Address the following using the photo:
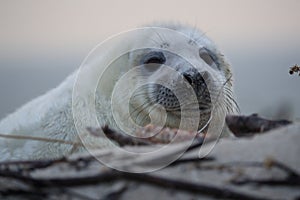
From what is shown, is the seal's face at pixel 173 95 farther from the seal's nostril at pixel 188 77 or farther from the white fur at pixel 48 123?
the white fur at pixel 48 123

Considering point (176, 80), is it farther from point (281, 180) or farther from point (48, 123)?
point (281, 180)

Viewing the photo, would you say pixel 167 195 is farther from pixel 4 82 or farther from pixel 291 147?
pixel 4 82

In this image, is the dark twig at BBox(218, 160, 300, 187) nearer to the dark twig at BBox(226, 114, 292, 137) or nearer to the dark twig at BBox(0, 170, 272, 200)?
the dark twig at BBox(0, 170, 272, 200)

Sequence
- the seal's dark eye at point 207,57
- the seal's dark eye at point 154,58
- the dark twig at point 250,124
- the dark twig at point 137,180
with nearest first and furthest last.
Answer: the dark twig at point 137,180
the dark twig at point 250,124
the seal's dark eye at point 154,58
the seal's dark eye at point 207,57

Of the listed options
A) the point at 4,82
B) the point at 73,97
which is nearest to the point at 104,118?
the point at 73,97

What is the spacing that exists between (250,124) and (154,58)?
1976 millimetres

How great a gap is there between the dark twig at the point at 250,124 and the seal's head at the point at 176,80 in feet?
3.39

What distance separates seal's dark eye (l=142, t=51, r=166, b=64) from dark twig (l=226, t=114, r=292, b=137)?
5.99 feet

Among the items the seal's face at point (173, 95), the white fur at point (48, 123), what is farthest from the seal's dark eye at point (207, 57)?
the seal's face at point (173, 95)

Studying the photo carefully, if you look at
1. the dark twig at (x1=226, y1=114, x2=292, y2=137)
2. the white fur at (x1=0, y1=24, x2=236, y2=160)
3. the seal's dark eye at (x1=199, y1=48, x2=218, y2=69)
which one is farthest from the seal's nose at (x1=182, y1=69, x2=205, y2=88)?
the dark twig at (x1=226, y1=114, x2=292, y2=137)

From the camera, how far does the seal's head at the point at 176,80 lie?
5.16 metres

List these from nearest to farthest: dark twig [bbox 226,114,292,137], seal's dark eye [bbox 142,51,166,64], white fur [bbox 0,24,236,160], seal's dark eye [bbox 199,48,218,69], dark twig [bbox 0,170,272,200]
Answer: dark twig [bbox 0,170,272,200]
dark twig [bbox 226,114,292,137]
white fur [bbox 0,24,236,160]
seal's dark eye [bbox 142,51,166,64]
seal's dark eye [bbox 199,48,218,69]

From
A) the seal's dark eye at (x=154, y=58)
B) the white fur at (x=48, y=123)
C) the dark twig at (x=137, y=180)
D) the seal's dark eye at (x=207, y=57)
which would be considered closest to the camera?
the dark twig at (x=137, y=180)

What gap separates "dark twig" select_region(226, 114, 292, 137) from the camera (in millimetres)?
3705
